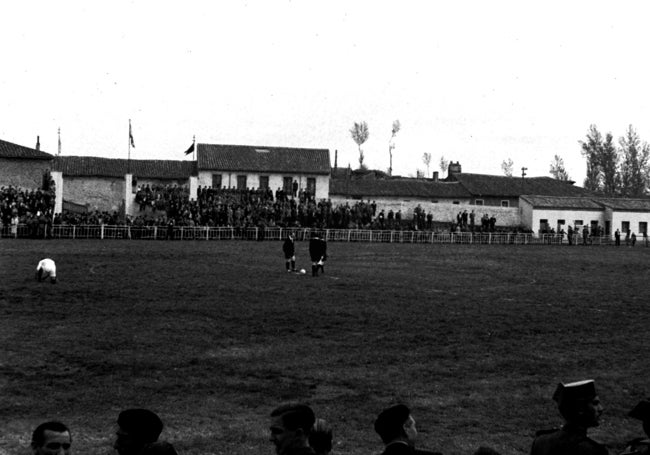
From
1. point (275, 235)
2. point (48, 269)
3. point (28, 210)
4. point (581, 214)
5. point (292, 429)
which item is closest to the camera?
point (292, 429)

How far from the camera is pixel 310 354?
13375 mm

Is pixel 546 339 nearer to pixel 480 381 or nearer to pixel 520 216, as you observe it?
pixel 480 381

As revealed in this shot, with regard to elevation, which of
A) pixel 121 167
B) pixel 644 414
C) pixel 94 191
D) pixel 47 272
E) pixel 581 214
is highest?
pixel 121 167

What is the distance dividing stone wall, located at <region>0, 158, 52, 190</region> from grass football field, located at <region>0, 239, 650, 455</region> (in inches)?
1730

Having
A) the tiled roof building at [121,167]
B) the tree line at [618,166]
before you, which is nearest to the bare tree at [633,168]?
the tree line at [618,166]

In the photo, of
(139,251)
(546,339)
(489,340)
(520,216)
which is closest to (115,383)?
(489,340)

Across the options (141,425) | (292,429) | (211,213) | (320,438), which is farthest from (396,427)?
(211,213)

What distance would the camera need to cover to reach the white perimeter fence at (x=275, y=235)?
49.6m

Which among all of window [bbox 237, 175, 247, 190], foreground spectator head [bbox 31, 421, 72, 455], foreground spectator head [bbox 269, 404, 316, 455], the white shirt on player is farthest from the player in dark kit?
window [bbox 237, 175, 247, 190]

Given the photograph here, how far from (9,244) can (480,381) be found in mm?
34475

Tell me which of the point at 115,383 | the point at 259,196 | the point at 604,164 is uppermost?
the point at 604,164

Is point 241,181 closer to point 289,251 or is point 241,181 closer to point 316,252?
point 289,251

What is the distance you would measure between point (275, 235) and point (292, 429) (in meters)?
51.5

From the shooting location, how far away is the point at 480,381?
1165 centimetres
